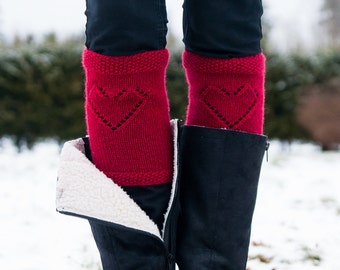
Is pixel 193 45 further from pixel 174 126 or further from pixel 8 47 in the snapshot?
pixel 8 47

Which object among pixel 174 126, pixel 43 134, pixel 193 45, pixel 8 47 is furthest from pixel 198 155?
pixel 8 47

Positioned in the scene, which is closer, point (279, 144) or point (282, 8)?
point (279, 144)

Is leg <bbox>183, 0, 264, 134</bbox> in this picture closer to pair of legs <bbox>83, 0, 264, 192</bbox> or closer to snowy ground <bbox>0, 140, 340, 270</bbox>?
pair of legs <bbox>83, 0, 264, 192</bbox>

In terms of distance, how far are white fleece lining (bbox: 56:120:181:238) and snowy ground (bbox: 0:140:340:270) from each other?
22.7 inches

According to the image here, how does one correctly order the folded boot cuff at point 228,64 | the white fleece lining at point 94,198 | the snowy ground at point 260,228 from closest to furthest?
the white fleece lining at point 94,198, the folded boot cuff at point 228,64, the snowy ground at point 260,228

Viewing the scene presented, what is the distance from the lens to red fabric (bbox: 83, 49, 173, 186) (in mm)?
794

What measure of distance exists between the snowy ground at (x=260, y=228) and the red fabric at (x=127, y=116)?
0.58 metres

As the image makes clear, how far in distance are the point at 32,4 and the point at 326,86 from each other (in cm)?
1007

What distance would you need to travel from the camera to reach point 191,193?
88cm

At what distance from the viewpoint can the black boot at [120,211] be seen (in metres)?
0.77

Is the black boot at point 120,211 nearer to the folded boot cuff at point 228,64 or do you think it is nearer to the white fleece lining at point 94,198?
the white fleece lining at point 94,198

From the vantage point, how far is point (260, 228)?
1.89m

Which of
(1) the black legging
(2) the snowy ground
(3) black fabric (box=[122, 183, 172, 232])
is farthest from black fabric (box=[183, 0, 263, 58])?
(2) the snowy ground

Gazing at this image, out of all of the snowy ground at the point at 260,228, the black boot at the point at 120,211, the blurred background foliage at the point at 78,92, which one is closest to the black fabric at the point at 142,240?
the black boot at the point at 120,211
